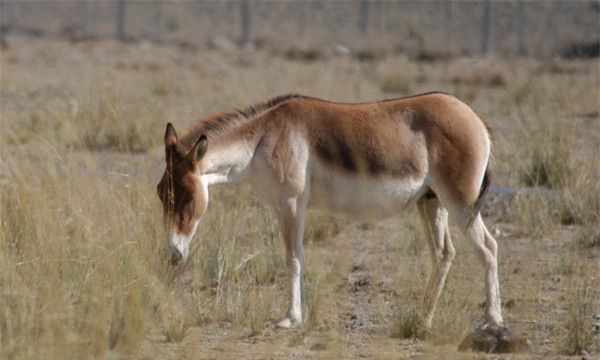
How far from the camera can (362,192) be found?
886 cm

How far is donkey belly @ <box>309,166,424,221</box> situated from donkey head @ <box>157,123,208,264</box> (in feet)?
2.68

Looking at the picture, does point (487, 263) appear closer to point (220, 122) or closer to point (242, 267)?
point (220, 122)

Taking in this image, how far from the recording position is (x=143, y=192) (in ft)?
35.0

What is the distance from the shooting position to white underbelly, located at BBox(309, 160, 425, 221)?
8.82 meters

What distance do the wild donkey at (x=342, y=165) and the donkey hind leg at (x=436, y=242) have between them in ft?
0.05

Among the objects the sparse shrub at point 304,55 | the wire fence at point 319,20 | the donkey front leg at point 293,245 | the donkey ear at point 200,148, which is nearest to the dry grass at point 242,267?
the donkey front leg at point 293,245

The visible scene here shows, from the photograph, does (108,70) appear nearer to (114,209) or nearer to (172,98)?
(172,98)

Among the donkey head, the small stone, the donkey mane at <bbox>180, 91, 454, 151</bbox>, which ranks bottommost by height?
the small stone

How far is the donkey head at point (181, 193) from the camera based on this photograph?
28.2 feet

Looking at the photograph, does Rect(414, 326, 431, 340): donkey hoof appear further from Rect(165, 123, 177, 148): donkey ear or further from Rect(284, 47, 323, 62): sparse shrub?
Rect(284, 47, 323, 62): sparse shrub

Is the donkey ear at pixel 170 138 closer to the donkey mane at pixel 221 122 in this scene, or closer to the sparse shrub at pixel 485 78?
the donkey mane at pixel 221 122

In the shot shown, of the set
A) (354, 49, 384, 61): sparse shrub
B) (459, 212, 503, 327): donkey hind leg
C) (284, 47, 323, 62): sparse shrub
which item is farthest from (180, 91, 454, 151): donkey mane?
(284, 47, 323, 62): sparse shrub

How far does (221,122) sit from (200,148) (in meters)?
0.46

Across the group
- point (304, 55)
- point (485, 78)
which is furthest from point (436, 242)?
point (304, 55)
